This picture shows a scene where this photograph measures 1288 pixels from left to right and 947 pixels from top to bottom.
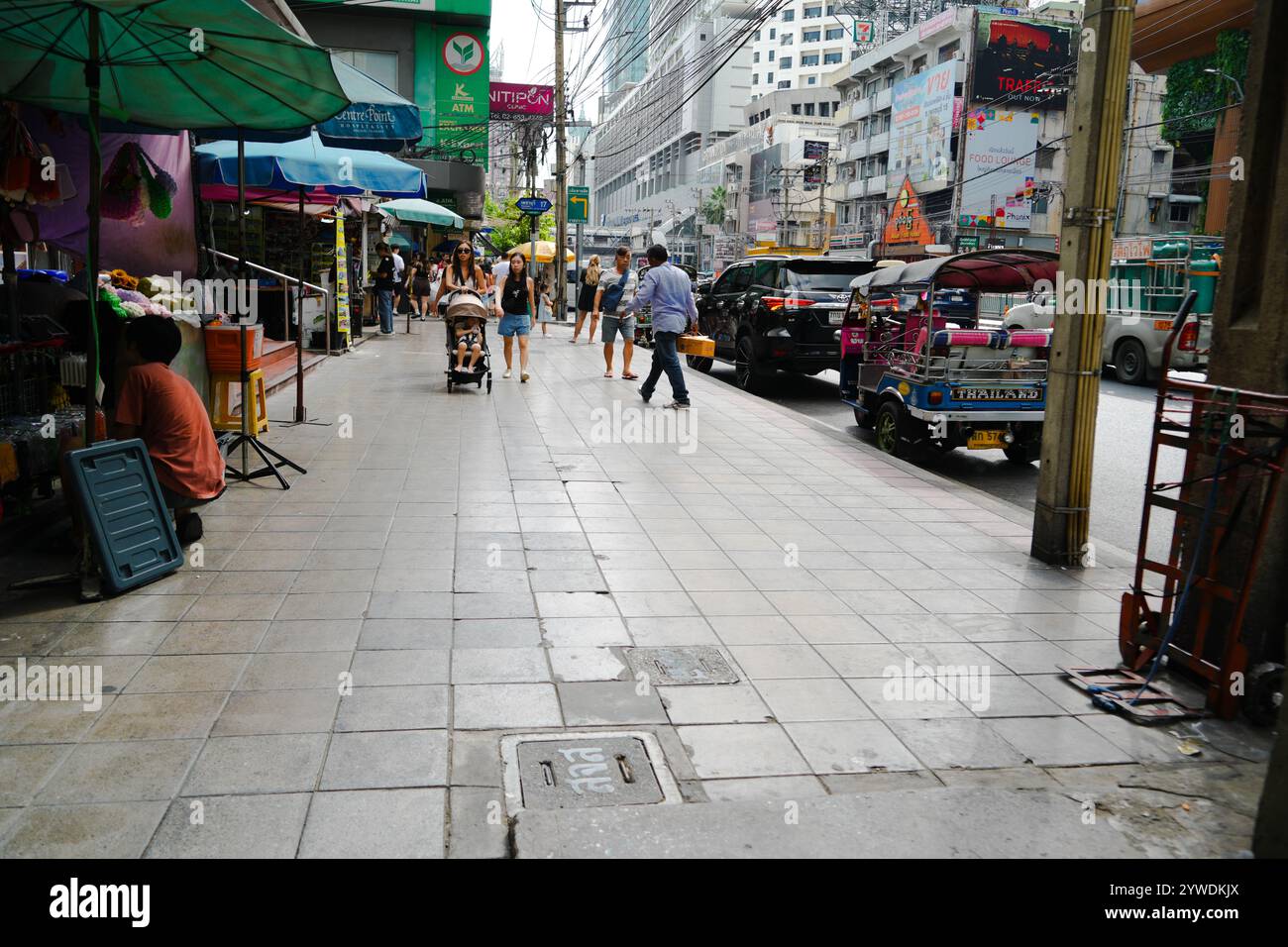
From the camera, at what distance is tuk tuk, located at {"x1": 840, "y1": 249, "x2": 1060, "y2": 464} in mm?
9219

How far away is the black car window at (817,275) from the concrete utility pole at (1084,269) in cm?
814

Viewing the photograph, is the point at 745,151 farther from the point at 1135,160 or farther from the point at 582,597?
the point at 582,597

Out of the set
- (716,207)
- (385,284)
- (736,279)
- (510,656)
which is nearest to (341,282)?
(385,284)

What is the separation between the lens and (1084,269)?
19.0 ft

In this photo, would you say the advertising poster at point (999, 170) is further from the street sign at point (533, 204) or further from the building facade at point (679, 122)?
the building facade at point (679, 122)

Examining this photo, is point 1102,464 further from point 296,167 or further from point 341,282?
point 341,282

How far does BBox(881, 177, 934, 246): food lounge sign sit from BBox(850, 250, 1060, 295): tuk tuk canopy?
47419 mm

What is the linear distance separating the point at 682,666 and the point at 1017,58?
58.8 meters

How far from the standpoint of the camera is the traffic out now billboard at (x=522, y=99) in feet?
122

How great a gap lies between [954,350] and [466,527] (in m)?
5.38

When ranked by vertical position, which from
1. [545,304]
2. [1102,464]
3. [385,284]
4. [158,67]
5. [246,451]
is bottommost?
[1102,464]

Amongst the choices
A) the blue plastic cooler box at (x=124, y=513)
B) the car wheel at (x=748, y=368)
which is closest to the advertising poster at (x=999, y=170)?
the car wheel at (x=748, y=368)

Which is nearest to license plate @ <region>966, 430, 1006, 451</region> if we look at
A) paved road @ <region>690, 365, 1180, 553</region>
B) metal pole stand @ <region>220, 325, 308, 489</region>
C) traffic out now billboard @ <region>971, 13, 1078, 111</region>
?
paved road @ <region>690, 365, 1180, 553</region>
